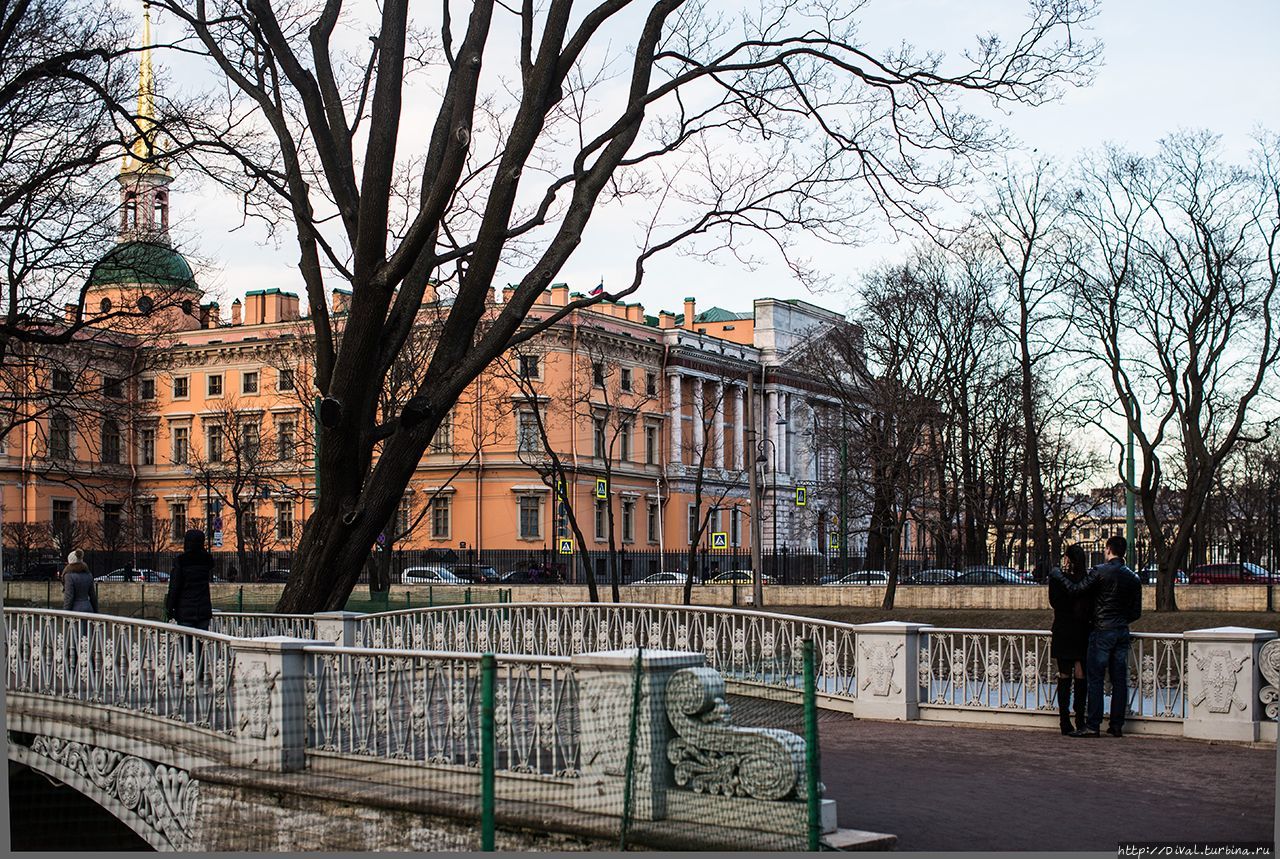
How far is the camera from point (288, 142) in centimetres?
1945

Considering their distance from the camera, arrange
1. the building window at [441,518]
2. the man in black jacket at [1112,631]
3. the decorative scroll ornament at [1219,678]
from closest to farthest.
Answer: the decorative scroll ornament at [1219,678]
the man in black jacket at [1112,631]
the building window at [441,518]

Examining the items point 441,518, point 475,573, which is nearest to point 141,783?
point 475,573

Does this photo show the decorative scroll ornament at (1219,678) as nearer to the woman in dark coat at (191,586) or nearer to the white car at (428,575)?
the woman in dark coat at (191,586)

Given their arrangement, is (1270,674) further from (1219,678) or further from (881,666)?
(881,666)

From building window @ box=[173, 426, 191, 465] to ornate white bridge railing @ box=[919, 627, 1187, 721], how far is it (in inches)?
2745

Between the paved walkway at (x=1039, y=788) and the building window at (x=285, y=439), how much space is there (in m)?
41.5

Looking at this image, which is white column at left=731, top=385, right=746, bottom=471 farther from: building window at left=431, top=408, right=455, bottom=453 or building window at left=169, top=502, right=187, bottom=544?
building window at left=169, top=502, right=187, bottom=544

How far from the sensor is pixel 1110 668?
48.6 ft

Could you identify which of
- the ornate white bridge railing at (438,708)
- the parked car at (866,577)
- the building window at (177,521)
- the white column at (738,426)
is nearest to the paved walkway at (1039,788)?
the ornate white bridge railing at (438,708)

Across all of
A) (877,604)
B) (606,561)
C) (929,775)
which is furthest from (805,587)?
(929,775)

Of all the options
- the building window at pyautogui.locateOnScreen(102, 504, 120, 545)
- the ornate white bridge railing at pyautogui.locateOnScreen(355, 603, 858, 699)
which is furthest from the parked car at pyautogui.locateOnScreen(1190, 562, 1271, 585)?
the building window at pyautogui.locateOnScreen(102, 504, 120, 545)

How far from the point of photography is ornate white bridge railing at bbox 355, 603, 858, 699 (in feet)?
57.6

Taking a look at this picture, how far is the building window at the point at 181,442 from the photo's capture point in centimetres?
8056

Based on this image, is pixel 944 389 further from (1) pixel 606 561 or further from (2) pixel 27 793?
(2) pixel 27 793
